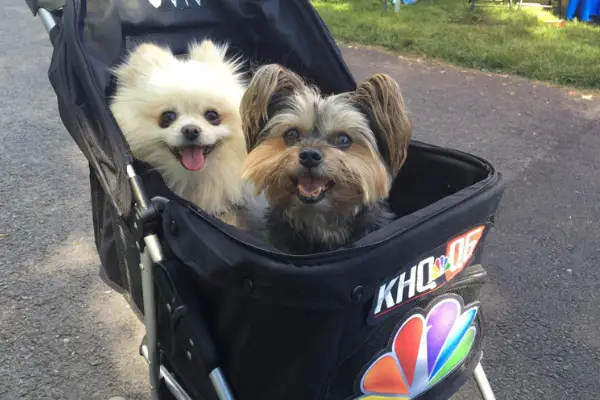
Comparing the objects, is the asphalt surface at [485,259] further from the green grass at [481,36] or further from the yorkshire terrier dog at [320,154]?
the yorkshire terrier dog at [320,154]

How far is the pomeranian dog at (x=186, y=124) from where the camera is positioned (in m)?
2.05

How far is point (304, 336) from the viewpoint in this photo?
1.38 meters

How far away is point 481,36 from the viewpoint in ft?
23.4

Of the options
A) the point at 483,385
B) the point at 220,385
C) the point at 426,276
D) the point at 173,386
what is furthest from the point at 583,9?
the point at 220,385

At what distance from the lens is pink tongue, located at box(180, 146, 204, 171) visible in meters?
2.04

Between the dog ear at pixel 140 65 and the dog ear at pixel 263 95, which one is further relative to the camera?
the dog ear at pixel 140 65

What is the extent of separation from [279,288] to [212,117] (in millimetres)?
1012

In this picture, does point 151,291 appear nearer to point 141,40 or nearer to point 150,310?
point 150,310

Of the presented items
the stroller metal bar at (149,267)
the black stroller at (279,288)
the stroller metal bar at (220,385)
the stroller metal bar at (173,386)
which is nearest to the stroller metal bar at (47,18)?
the black stroller at (279,288)

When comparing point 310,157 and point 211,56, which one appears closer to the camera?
point 310,157

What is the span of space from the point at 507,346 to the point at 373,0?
725cm

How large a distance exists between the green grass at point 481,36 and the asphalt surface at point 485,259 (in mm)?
534

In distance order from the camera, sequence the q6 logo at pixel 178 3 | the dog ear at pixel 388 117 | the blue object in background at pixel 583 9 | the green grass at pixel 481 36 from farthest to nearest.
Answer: the blue object in background at pixel 583 9, the green grass at pixel 481 36, the q6 logo at pixel 178 3, the dog ear at pixel 388 117

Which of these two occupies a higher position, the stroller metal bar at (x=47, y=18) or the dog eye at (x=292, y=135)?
the stroller metal bar at (x=47, y=18)
